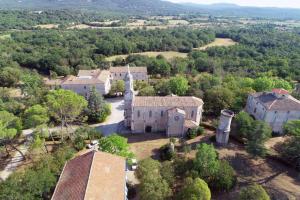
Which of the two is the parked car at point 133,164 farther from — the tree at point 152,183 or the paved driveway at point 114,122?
the paved driveway at point 114,122

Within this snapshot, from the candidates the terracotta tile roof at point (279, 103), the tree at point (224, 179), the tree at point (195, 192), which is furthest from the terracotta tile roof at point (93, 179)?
the terracotta tile roof at point (279, 103)

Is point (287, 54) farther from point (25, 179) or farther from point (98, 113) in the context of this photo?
point (25, 179)

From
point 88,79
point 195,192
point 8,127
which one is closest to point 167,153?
point 195,192

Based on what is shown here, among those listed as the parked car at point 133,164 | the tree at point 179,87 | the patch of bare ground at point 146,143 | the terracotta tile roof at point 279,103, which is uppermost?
the terracotta tile roof at point 279,103

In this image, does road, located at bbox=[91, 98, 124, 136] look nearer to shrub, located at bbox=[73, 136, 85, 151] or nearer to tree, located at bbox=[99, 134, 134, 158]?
shrub, located at bbox=[73, 136, 85, 151]

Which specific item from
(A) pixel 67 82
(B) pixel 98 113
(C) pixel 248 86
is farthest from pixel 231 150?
(A) pixel 67 82

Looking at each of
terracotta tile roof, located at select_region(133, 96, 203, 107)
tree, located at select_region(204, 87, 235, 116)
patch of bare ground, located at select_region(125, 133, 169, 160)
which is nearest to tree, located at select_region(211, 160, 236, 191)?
patch of bare ground, located at select_region(125, 133, 169, 160)
